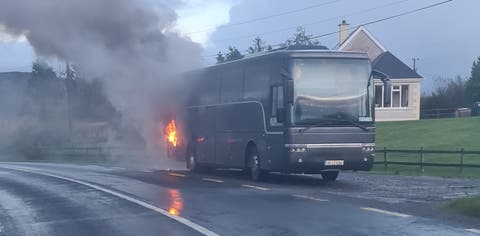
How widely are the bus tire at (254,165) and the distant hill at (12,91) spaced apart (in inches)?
1303

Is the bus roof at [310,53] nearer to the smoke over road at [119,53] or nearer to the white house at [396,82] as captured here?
the smoke over road at [119,53]

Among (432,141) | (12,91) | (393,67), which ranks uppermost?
(393,67)

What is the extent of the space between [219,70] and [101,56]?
6282mm

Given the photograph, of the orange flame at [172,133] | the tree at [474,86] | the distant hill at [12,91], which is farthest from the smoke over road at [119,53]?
the tree at [474,86]

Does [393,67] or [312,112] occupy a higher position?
[393,67]

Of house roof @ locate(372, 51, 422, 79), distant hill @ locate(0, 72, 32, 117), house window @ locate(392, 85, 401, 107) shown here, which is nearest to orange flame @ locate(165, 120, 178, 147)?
distant hill @ locate(0, 72, 32, 117)

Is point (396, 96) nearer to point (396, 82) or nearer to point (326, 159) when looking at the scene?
point (396, 82)

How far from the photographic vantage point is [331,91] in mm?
19156

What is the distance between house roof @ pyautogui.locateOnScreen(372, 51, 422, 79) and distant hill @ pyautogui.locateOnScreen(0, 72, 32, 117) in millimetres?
26608

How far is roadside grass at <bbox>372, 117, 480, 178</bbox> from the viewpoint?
26231 mm

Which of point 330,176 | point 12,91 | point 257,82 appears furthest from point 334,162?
point 12,91

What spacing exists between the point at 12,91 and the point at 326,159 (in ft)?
135

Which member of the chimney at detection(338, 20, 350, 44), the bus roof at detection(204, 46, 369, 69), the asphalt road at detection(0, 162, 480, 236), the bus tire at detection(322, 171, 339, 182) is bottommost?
the asphalt road at detection(0, 162, 480, 236)

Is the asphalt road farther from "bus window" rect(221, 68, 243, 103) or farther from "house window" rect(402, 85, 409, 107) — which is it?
"house window" rect(402, 85, 409, 107)
